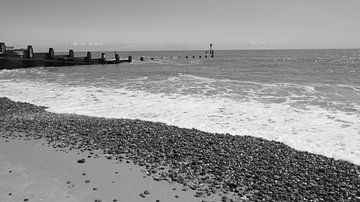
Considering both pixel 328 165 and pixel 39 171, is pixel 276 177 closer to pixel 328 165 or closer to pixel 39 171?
pixel 328 165

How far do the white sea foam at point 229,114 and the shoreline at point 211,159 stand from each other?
4.23 feet

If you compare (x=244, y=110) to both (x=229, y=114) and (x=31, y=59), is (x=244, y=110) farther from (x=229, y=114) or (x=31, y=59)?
(x=31, y=59)

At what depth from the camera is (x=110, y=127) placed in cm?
879

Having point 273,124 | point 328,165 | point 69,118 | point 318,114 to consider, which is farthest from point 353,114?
point 69,118

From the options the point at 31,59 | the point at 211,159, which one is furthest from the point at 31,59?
the point at 211,159

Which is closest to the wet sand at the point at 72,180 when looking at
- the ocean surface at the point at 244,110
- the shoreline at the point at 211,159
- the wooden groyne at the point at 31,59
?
the shoreline at the point at 211,159

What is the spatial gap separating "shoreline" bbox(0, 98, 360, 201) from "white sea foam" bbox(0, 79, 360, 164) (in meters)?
1.29

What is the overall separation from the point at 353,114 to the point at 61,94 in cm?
1394

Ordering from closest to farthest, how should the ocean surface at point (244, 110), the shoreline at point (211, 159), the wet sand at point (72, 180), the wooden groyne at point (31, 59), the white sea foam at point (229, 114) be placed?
the wet sand at point (72, 180) → the shoreline at point (211, 159) → the white sea foam at point (229, 114) → the ocean surface at point (244, 110) → the wooden groyne at point (31, 59)

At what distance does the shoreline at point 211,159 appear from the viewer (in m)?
5.12

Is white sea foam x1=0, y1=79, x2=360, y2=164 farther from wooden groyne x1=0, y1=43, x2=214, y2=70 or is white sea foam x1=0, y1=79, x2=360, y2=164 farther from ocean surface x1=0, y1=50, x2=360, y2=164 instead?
wooden groyne x1=0, y1=43, x2=214, y2=70

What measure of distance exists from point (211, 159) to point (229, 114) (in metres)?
5.42

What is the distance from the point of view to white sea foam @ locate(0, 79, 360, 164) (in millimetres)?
8469

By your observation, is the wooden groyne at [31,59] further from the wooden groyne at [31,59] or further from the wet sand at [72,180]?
the wet sand at [72,180]
